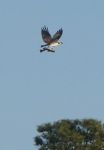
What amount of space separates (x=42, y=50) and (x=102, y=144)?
161 feet

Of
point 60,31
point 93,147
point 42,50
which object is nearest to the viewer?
point 42,50

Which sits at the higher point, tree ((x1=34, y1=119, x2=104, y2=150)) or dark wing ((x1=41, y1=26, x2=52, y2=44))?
tree ((x1=34, y1=119, x2=104, y2=150))

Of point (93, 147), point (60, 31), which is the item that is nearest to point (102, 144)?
point (93, 147)

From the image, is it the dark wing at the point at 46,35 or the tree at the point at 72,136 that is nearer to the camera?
the dark wing at the point at 46,35

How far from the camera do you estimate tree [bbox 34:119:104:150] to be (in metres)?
104

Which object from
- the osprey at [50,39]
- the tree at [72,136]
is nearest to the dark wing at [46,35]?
the osprey at [50,39]

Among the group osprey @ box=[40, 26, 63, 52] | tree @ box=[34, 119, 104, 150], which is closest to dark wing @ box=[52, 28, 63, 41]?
osprey @ box=[40, 26, 63, 52]

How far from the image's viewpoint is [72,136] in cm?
10381

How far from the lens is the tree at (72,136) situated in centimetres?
10375

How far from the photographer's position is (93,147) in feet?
341

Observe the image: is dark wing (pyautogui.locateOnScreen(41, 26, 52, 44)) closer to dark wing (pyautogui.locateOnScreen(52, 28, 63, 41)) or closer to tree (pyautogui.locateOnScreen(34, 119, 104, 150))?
dark wing (pyautogui.locateOnScreen(52, 28, 63, 41))

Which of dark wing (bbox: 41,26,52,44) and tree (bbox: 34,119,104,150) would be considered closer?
dark wing (bbox: 41,26,52,44)

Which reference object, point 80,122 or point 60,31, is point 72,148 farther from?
point 60,31

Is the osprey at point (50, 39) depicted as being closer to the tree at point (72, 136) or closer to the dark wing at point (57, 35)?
the dark wing at point (57, 35)
